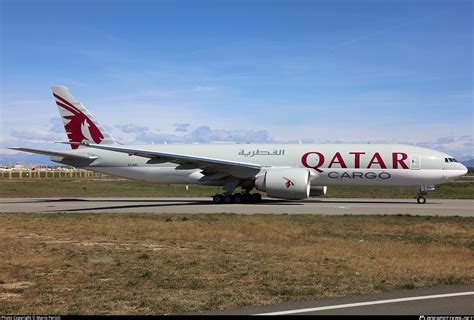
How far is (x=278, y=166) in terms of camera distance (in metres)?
32.1

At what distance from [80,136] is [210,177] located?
33.2 ft

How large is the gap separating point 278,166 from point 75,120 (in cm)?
1440

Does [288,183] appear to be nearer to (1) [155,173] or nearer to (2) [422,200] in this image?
(2) [422,200]

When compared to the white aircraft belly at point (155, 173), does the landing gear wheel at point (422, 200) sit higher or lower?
lower

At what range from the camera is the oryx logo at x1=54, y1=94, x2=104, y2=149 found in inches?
1412

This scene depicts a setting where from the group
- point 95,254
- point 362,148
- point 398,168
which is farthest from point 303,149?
point 95,254

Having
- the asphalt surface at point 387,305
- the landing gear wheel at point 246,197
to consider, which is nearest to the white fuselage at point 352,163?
the landing gear wheel at point 246,197

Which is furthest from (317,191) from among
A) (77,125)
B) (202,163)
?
(77,125)

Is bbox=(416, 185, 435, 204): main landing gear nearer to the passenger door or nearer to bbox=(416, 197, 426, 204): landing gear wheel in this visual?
bbox=(416, 197, 426, 204): landing gear wheel

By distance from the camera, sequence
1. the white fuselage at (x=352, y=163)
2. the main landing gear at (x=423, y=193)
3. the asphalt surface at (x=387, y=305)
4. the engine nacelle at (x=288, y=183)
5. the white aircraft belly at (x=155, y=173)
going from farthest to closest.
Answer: the white aircraft belly at (x=155, y=173), the main landing gear at (x=423, y=193), the white fuselage at (x=352, y=163), the engine nacelle at (x=288, y=183), the asphalt surface at (x=387, y=305)

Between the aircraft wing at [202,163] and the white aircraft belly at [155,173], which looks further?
the white aircraft belly at [155,173]

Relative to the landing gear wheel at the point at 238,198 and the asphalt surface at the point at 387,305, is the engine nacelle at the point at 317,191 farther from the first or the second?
the asphalt surface at the point at 387,305

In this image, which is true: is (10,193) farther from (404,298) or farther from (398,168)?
(404,298)

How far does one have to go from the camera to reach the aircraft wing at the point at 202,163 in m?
29.6
